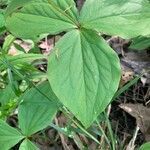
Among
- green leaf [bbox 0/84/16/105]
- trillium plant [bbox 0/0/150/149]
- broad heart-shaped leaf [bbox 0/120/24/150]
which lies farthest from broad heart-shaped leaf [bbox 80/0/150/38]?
green leaf [bbox 0/84/16/105]

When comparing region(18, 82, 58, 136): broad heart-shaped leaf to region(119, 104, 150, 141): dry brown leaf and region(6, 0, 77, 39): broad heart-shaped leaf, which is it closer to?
region(6, 0, 77, 39): broad heart-shaped leaf

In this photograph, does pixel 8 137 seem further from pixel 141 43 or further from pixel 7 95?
pixel 141 43

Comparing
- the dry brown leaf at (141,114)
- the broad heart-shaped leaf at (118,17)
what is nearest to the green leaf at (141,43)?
the dry brown leaf at (141,114)

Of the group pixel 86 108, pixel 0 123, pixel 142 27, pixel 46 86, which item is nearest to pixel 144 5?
pixel 142 27

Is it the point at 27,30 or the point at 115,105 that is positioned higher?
the point at 27,30

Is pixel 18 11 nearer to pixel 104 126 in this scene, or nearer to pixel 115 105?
pixel 104 126

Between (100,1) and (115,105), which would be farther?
(115,105)

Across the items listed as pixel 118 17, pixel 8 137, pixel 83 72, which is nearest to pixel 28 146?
pixel 8 137
